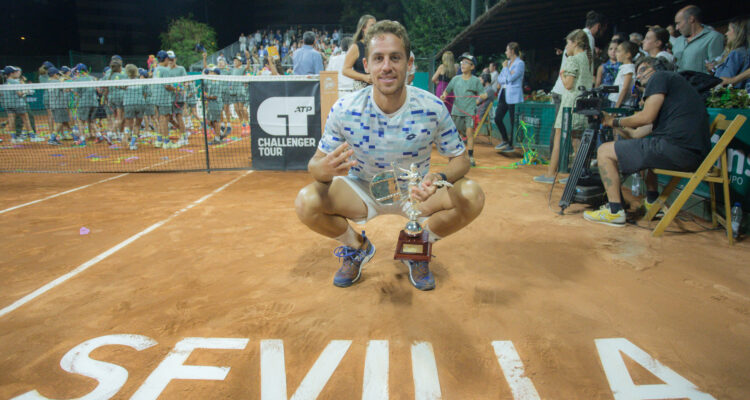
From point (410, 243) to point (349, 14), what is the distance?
40091 millimetres

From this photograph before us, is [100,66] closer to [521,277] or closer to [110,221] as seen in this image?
[110,221]

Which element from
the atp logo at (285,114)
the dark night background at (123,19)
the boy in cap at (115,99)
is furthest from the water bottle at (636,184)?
the dark night background at (123,19)

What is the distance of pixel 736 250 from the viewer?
12.9 ft

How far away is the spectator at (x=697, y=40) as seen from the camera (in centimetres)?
573

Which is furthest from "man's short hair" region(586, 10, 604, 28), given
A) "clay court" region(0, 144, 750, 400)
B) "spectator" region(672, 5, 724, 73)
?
"clay court" region(0, 144, 750, 400)

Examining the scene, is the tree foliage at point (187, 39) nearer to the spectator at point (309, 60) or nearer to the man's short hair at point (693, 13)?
the spectator at point (309, 60)

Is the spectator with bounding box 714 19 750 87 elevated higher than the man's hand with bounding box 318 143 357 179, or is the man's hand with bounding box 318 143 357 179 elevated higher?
the spectator with bounding box 714 19 750 87

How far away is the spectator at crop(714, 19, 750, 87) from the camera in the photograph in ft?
18.2

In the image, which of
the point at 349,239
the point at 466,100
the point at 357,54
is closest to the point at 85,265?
the point at 349,239

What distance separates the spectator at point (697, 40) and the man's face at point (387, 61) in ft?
16.4

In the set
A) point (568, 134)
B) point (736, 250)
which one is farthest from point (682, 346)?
point (568, 134)

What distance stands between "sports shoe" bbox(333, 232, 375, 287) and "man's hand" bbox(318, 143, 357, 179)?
2.60ft

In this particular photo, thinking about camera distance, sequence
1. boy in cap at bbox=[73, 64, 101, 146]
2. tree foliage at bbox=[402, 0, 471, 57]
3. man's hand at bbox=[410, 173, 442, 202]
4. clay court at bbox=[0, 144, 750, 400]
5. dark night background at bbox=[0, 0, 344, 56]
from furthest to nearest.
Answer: dark night background at bbox=[0, 0, 344, 56], tree foliage at bbox=[402, 0, 471, 57], boy in cap at bbox=[73, 64, 101, 146], man's hand at bbox=[410, 173, 442, 202], clay court at bbox=[0, 144, 750, 400]

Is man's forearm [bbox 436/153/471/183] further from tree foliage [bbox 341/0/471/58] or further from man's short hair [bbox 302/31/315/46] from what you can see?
tree foliage [bbox 341/0/471/58]
